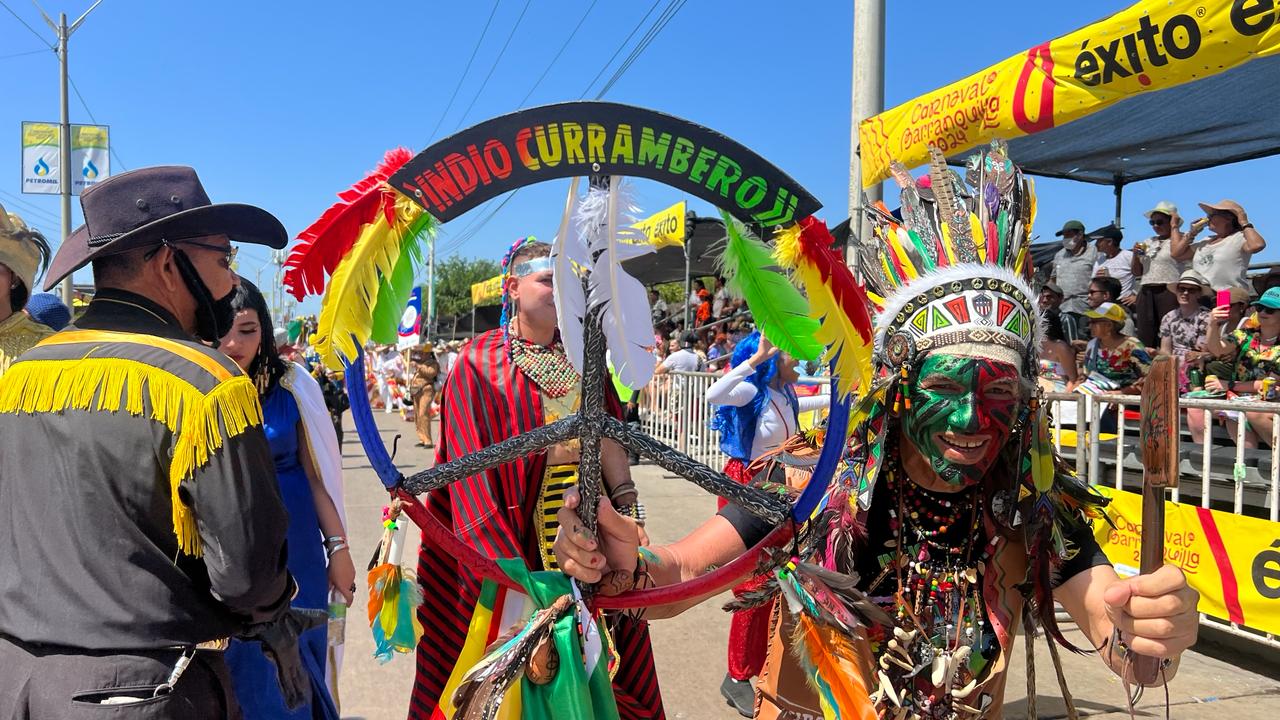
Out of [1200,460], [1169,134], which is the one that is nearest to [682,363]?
[1169,134]

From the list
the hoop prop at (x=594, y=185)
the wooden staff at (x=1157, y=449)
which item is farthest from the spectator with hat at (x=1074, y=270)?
the hoop prop at (x=594, y=185)

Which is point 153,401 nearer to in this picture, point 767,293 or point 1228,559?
point 767,293

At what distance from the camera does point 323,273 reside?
1.76 m

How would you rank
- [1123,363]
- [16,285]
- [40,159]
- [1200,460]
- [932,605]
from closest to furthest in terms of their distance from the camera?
[932,605] → [16,285] → [1200,460] → [1123,363] → [40,159]

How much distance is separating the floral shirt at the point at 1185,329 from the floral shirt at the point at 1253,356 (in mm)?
592

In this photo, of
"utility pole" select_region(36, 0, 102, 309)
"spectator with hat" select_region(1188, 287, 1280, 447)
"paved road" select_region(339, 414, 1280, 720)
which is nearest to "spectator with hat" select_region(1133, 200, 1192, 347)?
"spectator with hat" select_region(1188, 287, 1280, 447)

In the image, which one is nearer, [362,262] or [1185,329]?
[362,262]

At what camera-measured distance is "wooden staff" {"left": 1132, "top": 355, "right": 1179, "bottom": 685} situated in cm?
156

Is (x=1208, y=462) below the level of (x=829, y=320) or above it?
below

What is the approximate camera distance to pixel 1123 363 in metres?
6.84

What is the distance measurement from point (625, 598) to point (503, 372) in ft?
3.87

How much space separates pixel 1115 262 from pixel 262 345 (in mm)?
8402

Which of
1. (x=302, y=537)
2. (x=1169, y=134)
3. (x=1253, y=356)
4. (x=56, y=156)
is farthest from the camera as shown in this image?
(x=56, y=156)

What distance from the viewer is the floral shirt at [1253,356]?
545 centimetres
